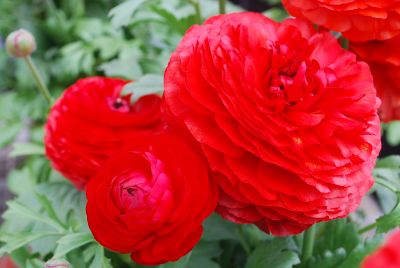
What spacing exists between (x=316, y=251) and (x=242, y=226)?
73 mm

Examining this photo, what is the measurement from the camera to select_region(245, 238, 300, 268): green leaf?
1.38 feet

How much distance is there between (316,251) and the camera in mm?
518

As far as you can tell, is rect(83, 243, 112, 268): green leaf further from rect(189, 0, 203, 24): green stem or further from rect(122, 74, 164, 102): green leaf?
rect(189, 0, 203, 24): green stem

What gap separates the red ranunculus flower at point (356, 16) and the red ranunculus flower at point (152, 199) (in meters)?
0.13

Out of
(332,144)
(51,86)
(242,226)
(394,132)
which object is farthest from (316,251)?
(51,86)

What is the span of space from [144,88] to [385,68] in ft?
0.65

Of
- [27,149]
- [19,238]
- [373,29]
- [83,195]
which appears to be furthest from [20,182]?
[373,29]

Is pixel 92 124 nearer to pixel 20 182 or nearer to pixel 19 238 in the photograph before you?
pixel 19 238

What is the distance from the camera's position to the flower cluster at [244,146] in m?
0.33

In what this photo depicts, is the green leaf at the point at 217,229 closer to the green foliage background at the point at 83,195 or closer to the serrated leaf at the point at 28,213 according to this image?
the green foliage background at the point at 83,195

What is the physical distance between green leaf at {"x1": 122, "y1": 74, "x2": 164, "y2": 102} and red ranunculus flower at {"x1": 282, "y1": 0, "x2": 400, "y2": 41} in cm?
15

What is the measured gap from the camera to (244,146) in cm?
33

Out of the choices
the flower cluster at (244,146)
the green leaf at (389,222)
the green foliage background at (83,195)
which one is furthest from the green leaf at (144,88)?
the green leaf at (389,222)

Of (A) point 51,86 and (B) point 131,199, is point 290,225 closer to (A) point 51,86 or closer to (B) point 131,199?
(B) point 131,199
